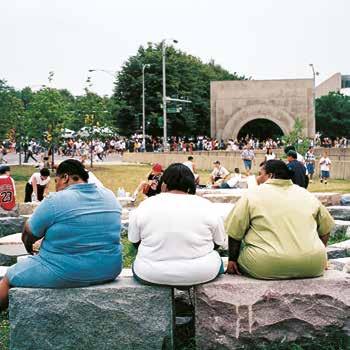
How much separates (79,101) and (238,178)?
2580 cm

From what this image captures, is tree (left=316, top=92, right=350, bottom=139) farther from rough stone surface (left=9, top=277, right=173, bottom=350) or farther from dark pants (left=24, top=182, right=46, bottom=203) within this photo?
rough stone surface (left=9, top=277, right=173, bottom=350)

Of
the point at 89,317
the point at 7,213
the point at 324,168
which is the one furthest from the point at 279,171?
the point at 324,168

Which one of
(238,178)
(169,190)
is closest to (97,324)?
(169,190)

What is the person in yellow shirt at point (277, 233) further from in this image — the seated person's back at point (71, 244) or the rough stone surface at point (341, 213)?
the rough stone surface at point (341, 213)

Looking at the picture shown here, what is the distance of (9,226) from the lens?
10.8 meters

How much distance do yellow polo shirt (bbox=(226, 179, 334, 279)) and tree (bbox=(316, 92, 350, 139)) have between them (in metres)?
79.4

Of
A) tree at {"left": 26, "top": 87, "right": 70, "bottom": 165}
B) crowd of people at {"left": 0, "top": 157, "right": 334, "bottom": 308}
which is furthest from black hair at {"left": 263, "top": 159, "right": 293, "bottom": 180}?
tree at {"left": 26, "top": 87, "right": 70, "bottom": 165}

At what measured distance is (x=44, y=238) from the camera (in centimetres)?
503

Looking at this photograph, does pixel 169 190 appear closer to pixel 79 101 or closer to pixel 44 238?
pixel 44 238

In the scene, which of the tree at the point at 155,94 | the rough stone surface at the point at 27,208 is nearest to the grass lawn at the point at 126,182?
the rough stone surface at the point at 27,208

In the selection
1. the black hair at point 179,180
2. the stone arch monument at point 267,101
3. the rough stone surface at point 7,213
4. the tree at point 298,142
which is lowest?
the rough stone surface at point 7,213

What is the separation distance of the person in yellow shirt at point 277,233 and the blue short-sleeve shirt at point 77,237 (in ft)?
2.90

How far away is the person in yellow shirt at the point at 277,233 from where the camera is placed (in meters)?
5.03

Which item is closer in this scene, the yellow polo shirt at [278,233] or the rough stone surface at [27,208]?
the yellow polo shirt at [278,233]
